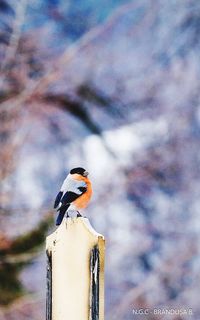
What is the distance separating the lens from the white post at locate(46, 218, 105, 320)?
0.76m

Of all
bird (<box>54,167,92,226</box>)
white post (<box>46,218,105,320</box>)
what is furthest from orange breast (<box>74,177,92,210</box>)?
white post (<box>46,218,105,320</box>)

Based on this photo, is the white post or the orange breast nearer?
the white post

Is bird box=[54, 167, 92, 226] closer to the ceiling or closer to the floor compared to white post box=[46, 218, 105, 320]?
closer to the ceiling

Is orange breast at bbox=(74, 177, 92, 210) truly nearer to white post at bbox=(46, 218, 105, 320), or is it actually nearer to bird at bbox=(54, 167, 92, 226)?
bird at bbox=(54, 167, 92, 226)

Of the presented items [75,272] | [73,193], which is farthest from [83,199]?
[75,272]

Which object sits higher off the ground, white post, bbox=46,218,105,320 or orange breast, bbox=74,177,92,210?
orange breast, bbox=74,177,92,210

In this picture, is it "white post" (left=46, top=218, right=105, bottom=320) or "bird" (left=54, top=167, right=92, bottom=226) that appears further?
"bird" (left=54, top=167, right=92, bottom=226)

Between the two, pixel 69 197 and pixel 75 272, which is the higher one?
pixel 69 197

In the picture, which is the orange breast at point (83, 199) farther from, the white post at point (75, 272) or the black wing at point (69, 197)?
the white post at point (75, 272)

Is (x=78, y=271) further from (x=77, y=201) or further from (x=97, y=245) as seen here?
(x=77, y=201)

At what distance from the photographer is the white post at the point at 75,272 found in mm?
763

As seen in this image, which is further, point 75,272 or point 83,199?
point 83,199

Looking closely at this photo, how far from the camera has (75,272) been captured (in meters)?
0.77

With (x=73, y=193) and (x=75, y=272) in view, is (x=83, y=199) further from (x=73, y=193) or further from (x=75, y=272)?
(x=75, y=272)
